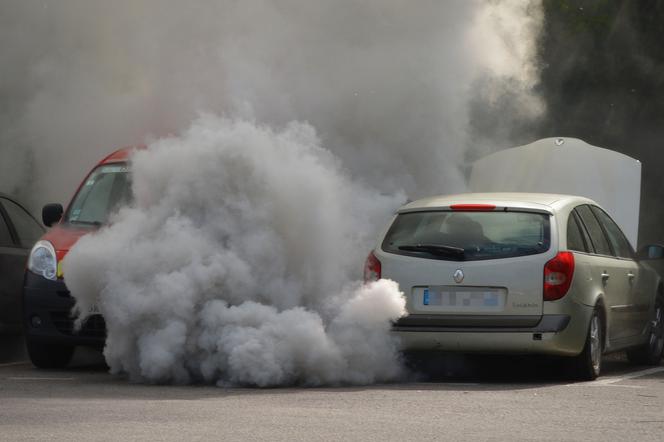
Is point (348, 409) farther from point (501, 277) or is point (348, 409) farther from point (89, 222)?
point (89, 222)

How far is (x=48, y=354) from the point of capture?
12328 millimetres

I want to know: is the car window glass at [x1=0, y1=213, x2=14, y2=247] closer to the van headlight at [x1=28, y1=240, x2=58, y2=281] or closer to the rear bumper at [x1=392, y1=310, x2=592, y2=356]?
the van headlight at [x1=28, y1=240, x2=58, y2=281]

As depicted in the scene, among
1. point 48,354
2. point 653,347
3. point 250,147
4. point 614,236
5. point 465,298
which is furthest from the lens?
point 653,347

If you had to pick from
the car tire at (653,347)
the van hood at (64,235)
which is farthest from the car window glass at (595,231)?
the van hood at (64,235)

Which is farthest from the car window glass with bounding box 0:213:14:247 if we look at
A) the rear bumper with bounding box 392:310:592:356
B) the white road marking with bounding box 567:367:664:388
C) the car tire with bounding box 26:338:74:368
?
the white road marking with bounding box 567:367:664:388

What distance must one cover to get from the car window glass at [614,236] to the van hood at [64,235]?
4.36 m

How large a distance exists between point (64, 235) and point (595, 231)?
176 inches

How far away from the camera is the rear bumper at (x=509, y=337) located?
34.9 ft

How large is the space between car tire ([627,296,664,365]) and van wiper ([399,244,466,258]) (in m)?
2.88

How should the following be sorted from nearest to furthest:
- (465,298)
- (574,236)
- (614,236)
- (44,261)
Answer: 1. (465,298)
2. (574,236)
3. (44,261)
4. (614,236)

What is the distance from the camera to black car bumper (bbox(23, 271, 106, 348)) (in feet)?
39.1

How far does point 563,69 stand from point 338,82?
31.8 feet

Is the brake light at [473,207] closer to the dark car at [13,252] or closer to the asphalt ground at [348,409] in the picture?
the asphalt ground at [348,409]

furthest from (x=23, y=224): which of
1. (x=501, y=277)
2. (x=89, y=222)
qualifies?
(x=501, y=277)
